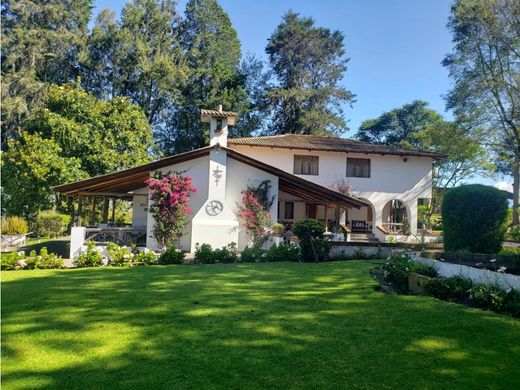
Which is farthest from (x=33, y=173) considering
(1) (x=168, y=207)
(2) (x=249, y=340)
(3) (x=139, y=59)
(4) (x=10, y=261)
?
(2) (x=249, y=340)

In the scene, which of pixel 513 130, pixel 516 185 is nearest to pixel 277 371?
pixel 513 130

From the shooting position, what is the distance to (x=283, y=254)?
1246 cm

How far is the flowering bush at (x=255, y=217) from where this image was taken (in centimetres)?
1605

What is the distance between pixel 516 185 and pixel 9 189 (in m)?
37.6

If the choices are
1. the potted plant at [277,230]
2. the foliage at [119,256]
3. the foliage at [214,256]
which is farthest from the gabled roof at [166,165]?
the foliage at [214,256]

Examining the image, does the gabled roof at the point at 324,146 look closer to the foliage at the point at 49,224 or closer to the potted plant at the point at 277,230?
the potted plant at the point at 277,230

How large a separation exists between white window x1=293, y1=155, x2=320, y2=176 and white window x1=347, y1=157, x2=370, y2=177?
2.29 m

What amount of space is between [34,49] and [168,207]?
2442cm

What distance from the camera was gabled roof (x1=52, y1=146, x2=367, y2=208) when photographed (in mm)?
15359

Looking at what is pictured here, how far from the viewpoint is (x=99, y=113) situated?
1057 inches

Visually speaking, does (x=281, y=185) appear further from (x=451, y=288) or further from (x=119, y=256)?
(x=451, y=288)

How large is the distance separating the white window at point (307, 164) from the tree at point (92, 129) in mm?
11803

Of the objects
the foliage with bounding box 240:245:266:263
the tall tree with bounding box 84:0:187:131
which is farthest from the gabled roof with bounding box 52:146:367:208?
the tall tree with bounding box 84:0:187:131

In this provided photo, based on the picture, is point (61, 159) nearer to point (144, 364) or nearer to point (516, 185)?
point (144, 364)
